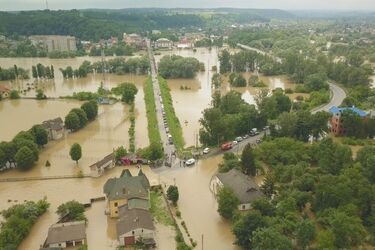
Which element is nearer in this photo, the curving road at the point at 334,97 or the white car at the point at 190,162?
the white car at the point at 190,162

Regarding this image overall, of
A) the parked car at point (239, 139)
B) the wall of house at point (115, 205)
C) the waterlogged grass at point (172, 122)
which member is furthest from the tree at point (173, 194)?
the parked car at point (239, 139)

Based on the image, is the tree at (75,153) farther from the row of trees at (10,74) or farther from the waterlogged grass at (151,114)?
the row of trees at (10,74)

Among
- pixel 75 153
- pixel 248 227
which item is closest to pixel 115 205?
pixel 248 227

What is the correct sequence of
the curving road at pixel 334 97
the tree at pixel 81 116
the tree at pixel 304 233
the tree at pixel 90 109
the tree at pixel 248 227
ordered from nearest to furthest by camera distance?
1. the tree at pixel 304 233
2. the tree at pixel 248 227
3. the tree at pixel 81 116
4. the tree at pixel 90 109
5. the curving road at pixel 334 97

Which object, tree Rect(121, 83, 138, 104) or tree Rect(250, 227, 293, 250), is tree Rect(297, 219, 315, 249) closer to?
tree Rect(250, 227, 293, 250)

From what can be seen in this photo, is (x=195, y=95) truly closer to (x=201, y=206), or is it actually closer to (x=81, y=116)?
(x=81, y=116)

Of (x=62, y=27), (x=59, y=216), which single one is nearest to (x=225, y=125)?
(x=59, y=216)

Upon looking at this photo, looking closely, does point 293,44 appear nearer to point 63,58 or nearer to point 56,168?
point 63,58

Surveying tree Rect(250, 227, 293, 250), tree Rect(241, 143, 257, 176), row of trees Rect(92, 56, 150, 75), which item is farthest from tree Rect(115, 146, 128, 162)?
row of trees Rect(92, 56, 150, 75)
